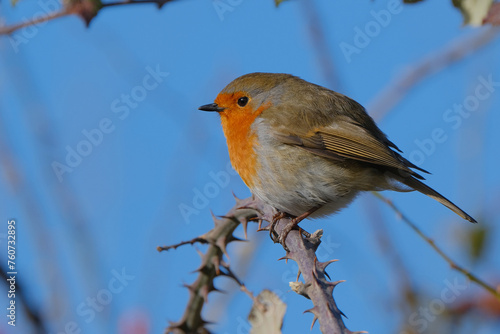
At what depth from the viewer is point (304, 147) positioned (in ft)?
11.0

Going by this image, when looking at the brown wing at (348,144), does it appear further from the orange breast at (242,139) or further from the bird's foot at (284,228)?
the bird's foot at (284,228)

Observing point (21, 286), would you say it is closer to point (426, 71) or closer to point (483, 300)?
point (483, 300)

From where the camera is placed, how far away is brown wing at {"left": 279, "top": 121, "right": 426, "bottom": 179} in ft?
10.7

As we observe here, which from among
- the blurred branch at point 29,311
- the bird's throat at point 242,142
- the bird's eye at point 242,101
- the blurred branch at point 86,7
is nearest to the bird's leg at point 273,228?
the bird's throat at point 242,142

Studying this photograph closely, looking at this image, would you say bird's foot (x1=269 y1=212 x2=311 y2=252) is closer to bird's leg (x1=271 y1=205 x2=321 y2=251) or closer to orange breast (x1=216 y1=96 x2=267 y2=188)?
bird's leg (x1=271 y1=205 x2=321 y2=251)

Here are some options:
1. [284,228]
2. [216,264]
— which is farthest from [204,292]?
→ [284,228]

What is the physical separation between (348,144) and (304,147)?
0.25 metres

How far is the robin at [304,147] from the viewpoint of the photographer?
3191 mm

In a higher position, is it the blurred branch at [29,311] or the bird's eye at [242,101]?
the bird's eye at [242,101]

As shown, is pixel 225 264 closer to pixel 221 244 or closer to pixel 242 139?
pixel 221 244

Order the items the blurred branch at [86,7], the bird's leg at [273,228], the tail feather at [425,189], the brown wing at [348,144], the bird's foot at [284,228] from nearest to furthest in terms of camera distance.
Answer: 1. the blurred branch at [86,7]
2. the bird's foot at [284,228]
3. the bird's leg at [273,228]
4. the tail feather at [425,189]
5. the brown wing at [348,144]

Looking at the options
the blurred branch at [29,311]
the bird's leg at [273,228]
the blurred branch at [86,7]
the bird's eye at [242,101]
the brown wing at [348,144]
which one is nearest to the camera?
the blurred branch at [29,311]

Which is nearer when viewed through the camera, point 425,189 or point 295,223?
point 295,223

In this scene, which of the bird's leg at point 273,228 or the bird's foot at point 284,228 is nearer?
the bird's foot at point 284,228
